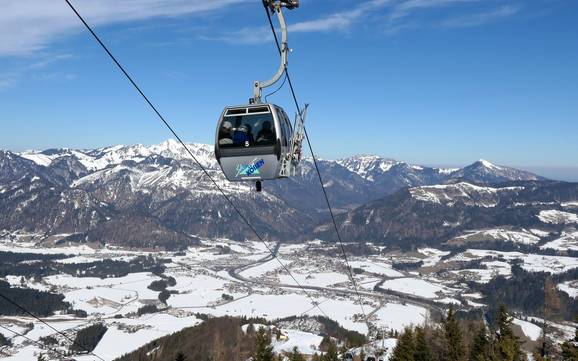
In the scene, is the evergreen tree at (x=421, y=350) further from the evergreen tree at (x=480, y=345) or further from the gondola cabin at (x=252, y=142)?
the gondola cabin at (x=252, y=142)

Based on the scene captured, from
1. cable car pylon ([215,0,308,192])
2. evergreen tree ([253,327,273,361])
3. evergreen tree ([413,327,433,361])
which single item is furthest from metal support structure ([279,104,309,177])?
evergreen tree ([413,327,433,361])

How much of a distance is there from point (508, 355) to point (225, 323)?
13363 cm

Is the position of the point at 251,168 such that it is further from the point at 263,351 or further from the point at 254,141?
the point at 263,351

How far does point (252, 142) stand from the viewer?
2298cm

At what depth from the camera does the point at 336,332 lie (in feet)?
566

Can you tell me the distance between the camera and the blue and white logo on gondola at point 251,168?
22891 mm

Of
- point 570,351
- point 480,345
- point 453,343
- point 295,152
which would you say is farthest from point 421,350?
point 295,152

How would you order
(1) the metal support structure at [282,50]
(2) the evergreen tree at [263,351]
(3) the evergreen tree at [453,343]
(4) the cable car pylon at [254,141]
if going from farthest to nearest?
(3) the evergreen tree at [453,343] < (2) the evergreen tree at [263,351] < (4) the cable car pylon at [254,141] < (1) the metal support structure at [282,50]

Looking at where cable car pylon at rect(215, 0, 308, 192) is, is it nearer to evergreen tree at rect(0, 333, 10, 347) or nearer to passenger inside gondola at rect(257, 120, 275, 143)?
passenger inside gondola at rect(257, 120, 275, 143)

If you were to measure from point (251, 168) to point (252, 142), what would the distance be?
1.18 meters

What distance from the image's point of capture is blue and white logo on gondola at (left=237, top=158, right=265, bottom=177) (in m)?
22.9

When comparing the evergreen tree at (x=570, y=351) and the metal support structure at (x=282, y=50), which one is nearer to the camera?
the metal support structure at (x=282, y=50)

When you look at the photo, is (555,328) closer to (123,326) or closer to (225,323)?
(225,323)

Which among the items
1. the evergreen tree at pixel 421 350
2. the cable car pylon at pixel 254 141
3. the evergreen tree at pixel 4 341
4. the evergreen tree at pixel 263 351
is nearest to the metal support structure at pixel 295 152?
the cable car pylon at pixel 254 141
